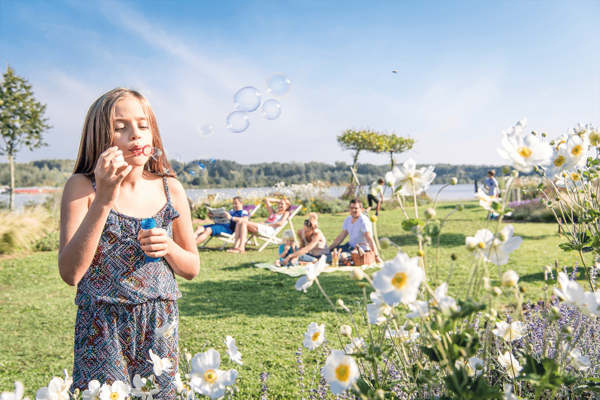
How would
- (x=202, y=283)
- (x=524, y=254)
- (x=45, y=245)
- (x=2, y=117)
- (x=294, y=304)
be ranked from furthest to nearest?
(x=2, y=117), (x=45, y=245), (x=524, y=254), (x=202, y=283), (x=294, y=304)

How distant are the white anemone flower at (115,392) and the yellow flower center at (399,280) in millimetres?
791

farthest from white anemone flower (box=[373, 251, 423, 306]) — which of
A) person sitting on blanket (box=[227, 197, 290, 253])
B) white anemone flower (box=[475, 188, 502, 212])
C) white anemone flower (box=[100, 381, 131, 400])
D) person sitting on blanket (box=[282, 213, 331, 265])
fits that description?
person sitting on blanket (box=[227, 197, 290, 253])

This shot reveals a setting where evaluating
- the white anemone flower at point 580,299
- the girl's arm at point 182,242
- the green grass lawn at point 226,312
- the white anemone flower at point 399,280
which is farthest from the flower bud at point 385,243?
the green grass lawn at point 226,312

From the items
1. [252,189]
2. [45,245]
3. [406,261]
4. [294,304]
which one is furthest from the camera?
[252,189]

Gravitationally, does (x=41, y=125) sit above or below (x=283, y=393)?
above

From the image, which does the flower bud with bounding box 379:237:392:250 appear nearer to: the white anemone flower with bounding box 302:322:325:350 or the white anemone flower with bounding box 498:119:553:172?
the white anemone flower with bounding box 498:119:553:172

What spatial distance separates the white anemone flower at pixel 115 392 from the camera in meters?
0.95

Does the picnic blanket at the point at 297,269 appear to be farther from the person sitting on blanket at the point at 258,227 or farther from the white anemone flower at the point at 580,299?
the white anemone flower at the point at 580,299

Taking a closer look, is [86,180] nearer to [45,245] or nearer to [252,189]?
[45,245]

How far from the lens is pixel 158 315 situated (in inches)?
55.5

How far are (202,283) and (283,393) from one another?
3240 millimetres

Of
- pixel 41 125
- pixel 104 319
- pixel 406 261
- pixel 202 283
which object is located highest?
pixel 41 125

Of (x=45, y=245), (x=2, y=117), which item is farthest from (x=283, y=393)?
(x=2, y=117)

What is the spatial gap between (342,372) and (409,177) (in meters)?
0.42
